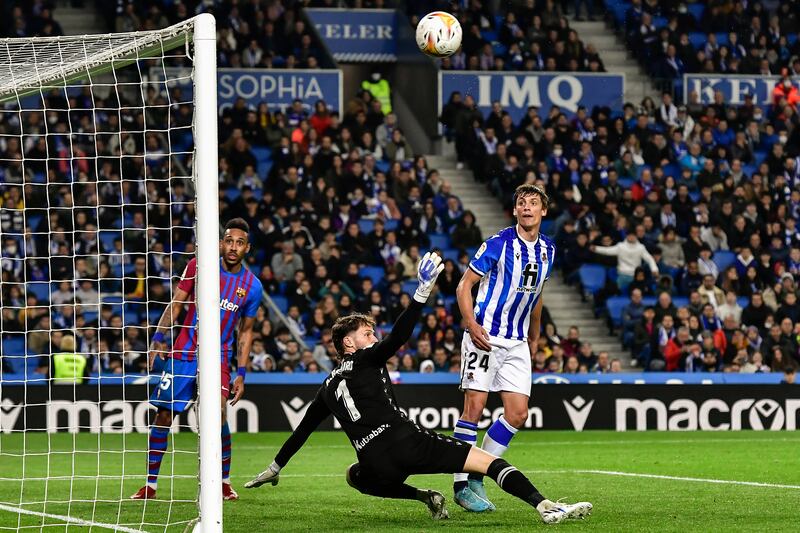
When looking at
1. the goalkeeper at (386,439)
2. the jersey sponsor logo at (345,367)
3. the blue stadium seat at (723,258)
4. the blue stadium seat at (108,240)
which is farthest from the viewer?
the blue stadium seat at (723,258)

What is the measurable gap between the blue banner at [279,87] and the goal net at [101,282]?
2.50ft

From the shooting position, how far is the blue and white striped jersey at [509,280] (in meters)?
8.99

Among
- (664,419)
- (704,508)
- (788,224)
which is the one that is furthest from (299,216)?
(704,508)

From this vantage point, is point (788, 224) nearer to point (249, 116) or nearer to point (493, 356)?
point (249, 116)

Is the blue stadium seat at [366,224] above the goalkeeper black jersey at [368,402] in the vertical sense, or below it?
above

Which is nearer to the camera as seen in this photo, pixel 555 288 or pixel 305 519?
pixel 305 519

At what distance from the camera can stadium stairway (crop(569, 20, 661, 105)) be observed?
26672 mm

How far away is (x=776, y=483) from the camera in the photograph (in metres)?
10.3

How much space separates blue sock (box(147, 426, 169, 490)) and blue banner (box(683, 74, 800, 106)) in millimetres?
18154

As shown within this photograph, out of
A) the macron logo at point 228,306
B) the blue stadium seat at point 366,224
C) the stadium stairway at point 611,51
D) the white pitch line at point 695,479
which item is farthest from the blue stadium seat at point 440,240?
the macron logo at point 228,306

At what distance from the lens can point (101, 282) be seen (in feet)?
59.8

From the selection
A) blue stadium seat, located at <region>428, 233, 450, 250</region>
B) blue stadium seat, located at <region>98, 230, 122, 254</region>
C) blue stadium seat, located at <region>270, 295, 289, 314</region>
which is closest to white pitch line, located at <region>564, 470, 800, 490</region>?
blue stadium seat, located at <region>270, 295, 289, 314</region>

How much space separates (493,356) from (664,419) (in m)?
9.18

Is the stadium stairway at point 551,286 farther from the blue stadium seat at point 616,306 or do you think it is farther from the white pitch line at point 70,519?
the white pitch line at point 70,519
